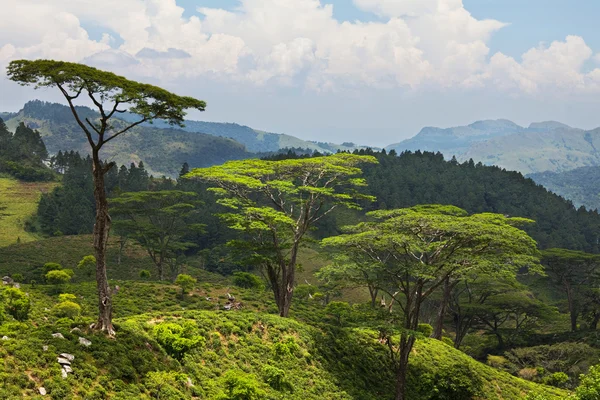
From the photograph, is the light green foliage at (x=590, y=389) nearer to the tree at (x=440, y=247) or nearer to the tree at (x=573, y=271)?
the tree at (x=440, y=247)

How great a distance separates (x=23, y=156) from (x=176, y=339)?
13914 centimetres

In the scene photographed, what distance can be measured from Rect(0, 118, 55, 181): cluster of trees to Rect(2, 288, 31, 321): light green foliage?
374ft

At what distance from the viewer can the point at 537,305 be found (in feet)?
205

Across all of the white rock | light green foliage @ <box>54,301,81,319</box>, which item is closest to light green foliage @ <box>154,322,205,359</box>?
the white rock

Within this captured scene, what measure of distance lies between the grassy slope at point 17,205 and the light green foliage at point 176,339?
80358 mm

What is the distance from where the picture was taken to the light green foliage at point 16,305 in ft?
86.3

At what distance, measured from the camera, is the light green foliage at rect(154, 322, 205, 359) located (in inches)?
888

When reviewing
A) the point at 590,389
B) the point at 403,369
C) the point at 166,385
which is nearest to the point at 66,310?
the point at 166,385

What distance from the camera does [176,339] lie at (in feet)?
74.3

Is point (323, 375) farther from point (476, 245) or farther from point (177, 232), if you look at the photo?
point (177, 232)

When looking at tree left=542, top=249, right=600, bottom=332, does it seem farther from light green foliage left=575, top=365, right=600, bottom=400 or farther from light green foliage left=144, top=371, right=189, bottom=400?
light green foliage left=144, top=371, right=189, bottom=400

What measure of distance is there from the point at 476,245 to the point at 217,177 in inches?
698

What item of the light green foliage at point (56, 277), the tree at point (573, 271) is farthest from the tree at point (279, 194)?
the tree at point (573, 271)

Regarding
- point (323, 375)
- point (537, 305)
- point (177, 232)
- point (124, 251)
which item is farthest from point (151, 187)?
point (323, 375)
